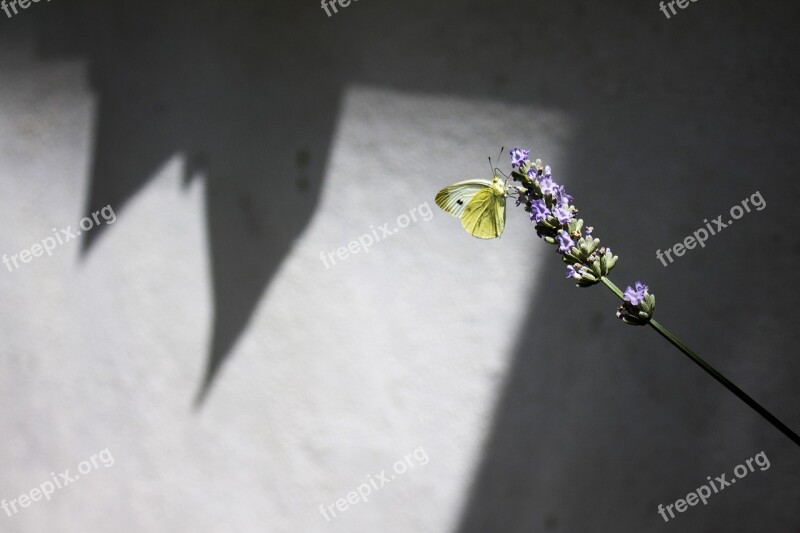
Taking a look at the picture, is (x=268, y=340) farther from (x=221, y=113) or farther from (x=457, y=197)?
(x=457, y=197)

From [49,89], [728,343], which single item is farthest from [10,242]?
[728,343]

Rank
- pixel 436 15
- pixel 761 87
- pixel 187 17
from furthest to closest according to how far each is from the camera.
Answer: pixel 187 17 → pixel 436 15 → pixel 761 87

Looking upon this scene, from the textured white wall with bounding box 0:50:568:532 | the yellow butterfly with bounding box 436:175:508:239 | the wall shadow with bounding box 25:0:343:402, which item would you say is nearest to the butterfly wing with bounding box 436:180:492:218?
the yellow butterfly with bounding box 436:175:508:239

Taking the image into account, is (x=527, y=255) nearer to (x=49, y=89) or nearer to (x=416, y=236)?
(x=416, y=236)

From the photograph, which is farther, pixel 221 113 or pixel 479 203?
pixel 221 113

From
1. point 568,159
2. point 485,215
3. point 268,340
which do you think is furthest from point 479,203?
point 268,340

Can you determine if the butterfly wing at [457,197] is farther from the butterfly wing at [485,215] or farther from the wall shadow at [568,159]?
the wall shadow at [568,159]

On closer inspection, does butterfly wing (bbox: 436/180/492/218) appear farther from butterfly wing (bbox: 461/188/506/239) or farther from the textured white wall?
the textured white wall
